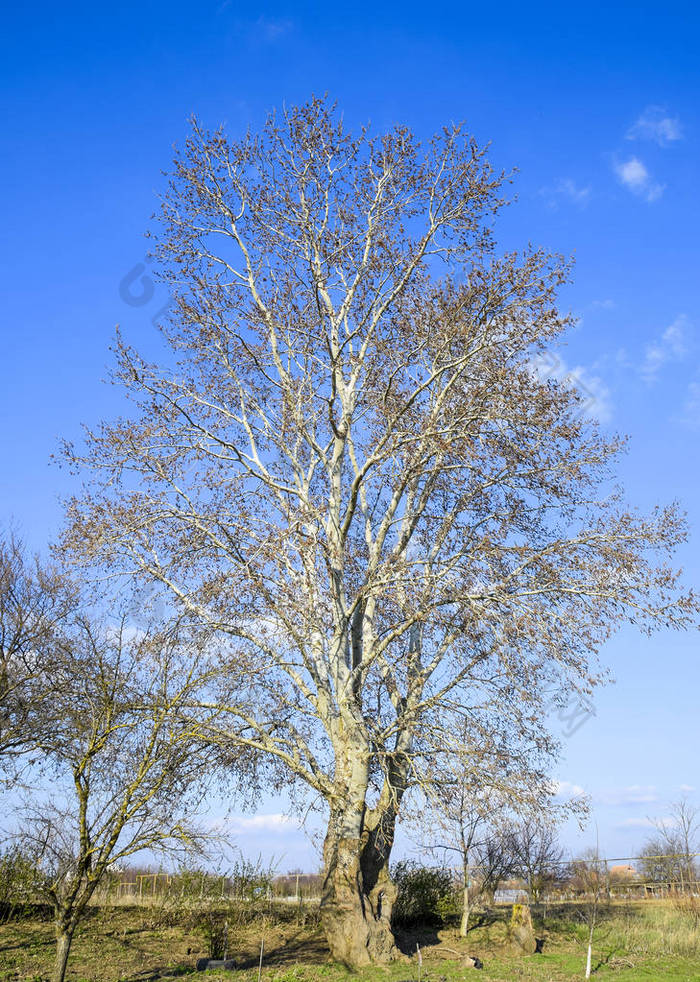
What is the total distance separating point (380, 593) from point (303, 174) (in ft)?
27.0

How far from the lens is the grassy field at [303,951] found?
39.8 feet

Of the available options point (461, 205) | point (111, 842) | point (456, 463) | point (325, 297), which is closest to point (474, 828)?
point (456, 463)

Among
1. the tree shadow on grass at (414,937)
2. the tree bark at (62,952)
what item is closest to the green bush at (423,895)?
the tree shadow on grass at (414,937)

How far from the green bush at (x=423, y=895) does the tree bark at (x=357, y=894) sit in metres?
2.97

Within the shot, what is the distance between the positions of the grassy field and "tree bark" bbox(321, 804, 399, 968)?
15.6 inches

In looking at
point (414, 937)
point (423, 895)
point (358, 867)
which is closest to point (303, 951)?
point (358, 867)

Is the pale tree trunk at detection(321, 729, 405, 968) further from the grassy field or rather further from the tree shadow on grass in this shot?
the tree shadow on grass

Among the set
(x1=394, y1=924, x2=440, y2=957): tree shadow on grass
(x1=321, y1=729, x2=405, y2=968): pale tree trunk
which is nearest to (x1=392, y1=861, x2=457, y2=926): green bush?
(x1=394, y1=924, x2=440, y2=957): tree shadow on grass

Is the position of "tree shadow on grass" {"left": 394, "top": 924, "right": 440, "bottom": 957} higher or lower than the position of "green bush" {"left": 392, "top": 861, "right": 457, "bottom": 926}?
lower

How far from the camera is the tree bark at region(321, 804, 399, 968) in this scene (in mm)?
12828

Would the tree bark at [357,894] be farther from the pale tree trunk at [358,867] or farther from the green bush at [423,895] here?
the green bush at [423,895]

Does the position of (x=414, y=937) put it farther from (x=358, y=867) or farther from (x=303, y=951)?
(x=358, y=867)

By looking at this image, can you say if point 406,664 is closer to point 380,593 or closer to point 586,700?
point 380,593

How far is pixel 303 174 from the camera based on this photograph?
1551 cm
